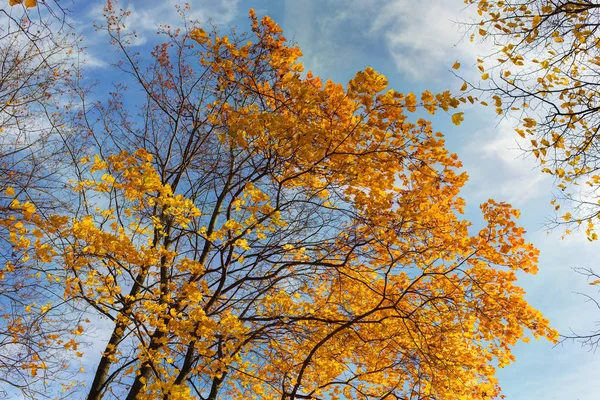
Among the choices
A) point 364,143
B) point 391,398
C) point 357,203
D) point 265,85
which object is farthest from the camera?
point 391,398

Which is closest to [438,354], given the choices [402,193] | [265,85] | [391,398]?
[391,398]

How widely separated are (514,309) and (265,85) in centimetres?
499

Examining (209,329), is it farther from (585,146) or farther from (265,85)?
(585,146)

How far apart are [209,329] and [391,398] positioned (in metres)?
3.58

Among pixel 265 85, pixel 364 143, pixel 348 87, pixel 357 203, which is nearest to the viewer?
pixel 348 87

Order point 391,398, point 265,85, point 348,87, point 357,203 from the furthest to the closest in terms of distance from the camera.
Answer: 1. point 391,398
2. point 265,85
3. point 357,203
4. point 348,87

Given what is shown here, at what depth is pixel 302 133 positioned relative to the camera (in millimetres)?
4453

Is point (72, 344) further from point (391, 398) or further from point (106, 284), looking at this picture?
point (391, 398)

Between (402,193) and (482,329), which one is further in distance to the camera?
(482,329)

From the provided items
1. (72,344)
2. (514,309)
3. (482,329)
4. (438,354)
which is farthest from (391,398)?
(72,344)

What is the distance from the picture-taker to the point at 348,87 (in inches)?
166

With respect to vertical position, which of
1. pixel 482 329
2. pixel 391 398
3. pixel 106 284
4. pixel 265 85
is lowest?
pixel 391 398

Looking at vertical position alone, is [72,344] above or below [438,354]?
above

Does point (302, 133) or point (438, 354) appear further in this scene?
point (438, 354)
